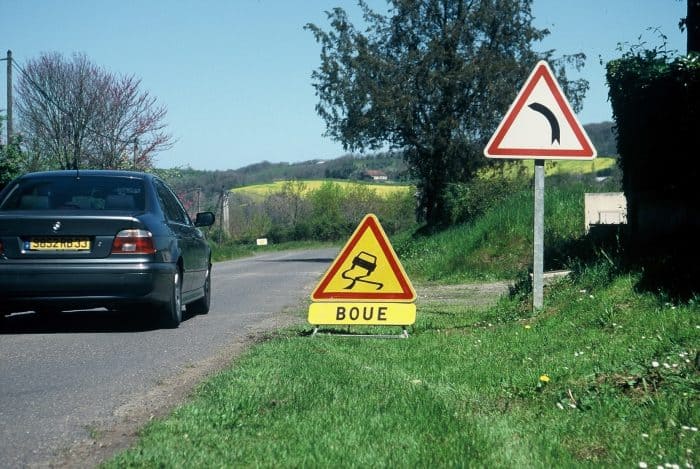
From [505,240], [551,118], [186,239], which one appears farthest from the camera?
[505,240]

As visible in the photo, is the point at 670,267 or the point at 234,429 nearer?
the point at 234,429

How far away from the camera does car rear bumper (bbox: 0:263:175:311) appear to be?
9.64 meters

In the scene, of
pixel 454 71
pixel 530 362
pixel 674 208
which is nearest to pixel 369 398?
pixel 530 362

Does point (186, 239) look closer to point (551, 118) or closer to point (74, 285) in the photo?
point (74, 285)

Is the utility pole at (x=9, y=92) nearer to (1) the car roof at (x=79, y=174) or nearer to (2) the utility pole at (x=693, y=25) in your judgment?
(1) the car roof at (x=79, y=174)

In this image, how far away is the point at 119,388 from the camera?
258 inches

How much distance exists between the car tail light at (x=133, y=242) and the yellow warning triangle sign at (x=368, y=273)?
7.17 ft

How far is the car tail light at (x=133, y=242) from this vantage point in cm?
987

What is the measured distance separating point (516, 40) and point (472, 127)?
3977 mm

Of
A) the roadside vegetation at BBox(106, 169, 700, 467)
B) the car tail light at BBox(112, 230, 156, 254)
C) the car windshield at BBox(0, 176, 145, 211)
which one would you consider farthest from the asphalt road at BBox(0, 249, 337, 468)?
the car windshield at BBox(0, 176, 145, 211)

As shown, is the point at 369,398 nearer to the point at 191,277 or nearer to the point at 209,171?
the point at 191,277

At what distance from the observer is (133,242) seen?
9906 mm

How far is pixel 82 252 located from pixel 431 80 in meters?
26.2

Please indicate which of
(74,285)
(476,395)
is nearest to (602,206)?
(74,285)
